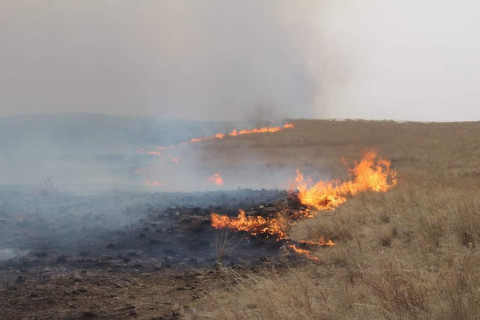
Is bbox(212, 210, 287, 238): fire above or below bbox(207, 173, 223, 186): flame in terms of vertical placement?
below

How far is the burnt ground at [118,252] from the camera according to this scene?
233 inches

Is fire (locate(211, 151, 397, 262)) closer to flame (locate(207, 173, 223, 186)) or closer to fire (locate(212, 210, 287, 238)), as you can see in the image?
fire (locate(212, 210, 287, 238))

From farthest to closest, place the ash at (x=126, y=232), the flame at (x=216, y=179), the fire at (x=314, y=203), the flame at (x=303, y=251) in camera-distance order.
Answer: the flame at (x=216, y=179)
the fire at (x=314, y=203)
the ash at (x=126, y=232)
the flame at (x=303, y=251)

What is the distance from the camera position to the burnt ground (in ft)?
19.4

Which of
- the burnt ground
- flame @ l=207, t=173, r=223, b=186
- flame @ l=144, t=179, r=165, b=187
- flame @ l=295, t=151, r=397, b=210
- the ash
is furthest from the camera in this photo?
flame @ l=207, t=173, r=223, b=186

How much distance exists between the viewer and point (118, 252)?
915 centimetres

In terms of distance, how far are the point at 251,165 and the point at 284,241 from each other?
60.7 feet

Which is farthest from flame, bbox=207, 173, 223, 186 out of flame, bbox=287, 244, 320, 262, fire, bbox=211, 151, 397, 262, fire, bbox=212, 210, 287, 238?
flame, bbox=287, 244, 320, 262

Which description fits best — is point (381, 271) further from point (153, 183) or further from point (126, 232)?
point (153, 183)

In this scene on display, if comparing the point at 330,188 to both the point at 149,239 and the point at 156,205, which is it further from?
the point at 149,239

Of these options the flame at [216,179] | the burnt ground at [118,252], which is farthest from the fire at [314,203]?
the flame at [216,179]

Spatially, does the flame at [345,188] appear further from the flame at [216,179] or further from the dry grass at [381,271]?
the flame at [216,179]

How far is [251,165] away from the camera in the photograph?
28.2 metres

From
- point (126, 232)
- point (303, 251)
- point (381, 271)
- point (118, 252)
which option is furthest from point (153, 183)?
point (381, 271)
